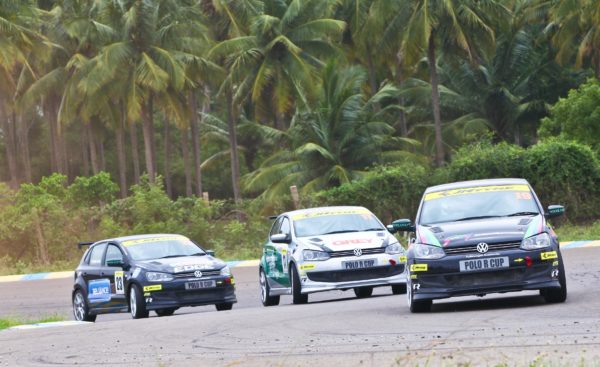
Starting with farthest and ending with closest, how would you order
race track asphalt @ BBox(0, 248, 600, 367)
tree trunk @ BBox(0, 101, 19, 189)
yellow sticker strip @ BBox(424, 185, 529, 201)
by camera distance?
1. tree trunk @ BBox(0, 101, 19, 189)
2. yellow sticker strip @ BBox(424, 185, 529, 201)
3. race track asphalt @ BBox(0, 248, 600, 367)

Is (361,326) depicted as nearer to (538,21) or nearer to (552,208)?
(552,208)

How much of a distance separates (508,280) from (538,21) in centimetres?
4516

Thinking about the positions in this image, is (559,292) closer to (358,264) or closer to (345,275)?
(358,264)

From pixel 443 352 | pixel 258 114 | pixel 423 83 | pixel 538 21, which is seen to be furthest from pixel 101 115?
pixel 443 352

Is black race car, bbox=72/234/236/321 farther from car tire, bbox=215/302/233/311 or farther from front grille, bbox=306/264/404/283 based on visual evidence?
front grille, bbox=306/264/404/283

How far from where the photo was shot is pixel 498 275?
47.7 ft

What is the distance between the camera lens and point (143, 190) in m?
38.5

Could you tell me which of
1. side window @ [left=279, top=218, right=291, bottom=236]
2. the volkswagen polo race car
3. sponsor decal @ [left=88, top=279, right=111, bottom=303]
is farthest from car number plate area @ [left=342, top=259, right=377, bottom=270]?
sponsor decal @ [left=88, top=279, right=111, bottom=303]

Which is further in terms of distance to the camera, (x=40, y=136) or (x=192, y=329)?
(x=40, y=136)

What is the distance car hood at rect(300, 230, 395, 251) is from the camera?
64.9ft

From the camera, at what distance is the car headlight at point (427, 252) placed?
14696 millimetres

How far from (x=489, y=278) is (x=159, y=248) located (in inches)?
336

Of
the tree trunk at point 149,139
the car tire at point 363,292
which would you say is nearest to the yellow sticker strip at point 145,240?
the car tire at point 363,292

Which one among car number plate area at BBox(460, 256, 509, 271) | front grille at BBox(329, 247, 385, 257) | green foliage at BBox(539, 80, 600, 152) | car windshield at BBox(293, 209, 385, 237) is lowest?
car number plate area at BBox(460, 256, 509, 271)
